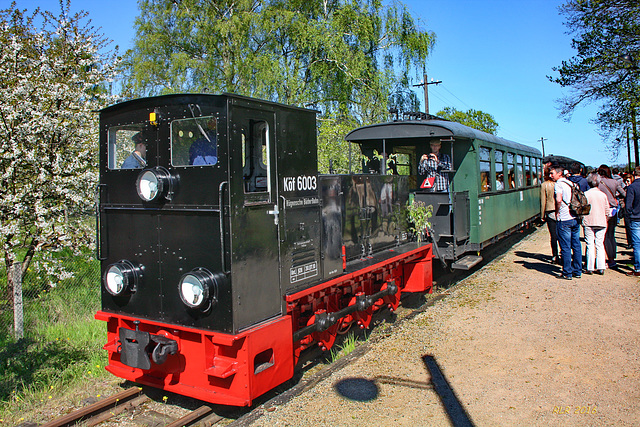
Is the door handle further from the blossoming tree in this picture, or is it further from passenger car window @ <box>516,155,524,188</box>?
passenger car window @ <box>516,155,524,188</box>

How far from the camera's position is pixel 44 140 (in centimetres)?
792

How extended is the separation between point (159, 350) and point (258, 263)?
1201mm

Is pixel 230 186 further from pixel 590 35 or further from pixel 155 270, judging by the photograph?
pixel 590 35

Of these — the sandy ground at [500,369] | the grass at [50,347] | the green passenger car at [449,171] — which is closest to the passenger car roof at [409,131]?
the green passenger car at [449,171]

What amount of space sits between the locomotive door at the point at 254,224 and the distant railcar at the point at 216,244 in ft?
0.04

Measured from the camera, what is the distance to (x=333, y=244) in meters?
5.55

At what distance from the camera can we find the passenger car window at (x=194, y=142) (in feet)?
13.6

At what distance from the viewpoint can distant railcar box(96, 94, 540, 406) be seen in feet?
13.4

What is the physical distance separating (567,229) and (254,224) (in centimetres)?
705

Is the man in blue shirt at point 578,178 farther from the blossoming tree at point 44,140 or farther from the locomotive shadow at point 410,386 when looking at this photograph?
the blossoming tree at point 44,140

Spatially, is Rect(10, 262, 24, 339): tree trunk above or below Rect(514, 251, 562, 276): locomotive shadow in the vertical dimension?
above

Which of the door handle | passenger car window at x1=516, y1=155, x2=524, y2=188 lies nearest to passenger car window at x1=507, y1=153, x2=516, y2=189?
passenger car window at x1=516, y1=155, x2=524, y2=188

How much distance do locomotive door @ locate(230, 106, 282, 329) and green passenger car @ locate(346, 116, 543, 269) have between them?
12.4ft

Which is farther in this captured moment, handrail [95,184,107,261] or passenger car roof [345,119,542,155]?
passenger car roof [345,119,542,155]
